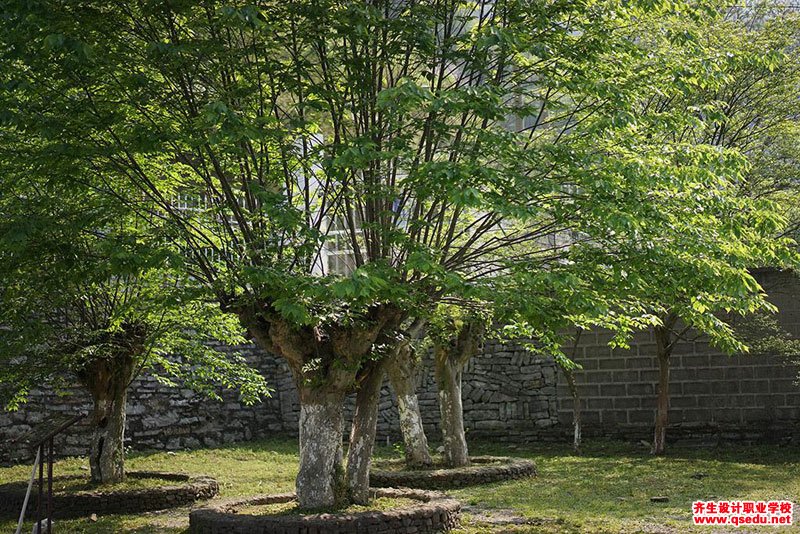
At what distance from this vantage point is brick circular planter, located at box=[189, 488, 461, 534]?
310 inches

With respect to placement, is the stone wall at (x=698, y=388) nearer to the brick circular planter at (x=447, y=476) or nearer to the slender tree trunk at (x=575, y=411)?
the slender tree trunk at (x=575, y=411)

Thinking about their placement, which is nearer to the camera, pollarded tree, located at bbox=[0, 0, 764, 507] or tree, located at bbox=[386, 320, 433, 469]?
pollarded tree, located at bbox=[0, 0, 764, 507]

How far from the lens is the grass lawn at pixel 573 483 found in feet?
30.0

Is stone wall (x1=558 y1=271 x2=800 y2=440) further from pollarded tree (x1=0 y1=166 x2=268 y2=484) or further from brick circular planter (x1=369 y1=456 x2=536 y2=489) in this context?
pollarded tree (x1=0 y1=166 x2=268 y2=484)

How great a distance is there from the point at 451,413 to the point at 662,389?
374 centimetres

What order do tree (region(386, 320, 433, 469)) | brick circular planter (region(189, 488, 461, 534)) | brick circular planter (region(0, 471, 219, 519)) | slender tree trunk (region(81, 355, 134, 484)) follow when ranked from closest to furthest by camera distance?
brick circular planter (region(189, 488, 461, 534))
brick circular planter (region(0, 471, 219, 519))
slender tree trunk (region(81, 355, 134, 484))
tree (region(386, 320, 433, 469))

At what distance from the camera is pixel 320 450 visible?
8.65 meters

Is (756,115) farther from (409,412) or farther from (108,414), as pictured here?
(108,414)

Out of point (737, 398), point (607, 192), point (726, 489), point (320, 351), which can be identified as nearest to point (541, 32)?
point (607, 192)

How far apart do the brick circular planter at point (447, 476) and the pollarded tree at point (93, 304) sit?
75.8 inches

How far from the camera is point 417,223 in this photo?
7613mm

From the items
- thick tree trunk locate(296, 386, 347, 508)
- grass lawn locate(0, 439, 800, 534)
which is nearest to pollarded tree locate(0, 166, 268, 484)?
thick tree trunk locate(296, 386, 347, 508)

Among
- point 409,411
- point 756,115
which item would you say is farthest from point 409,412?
point 756,115

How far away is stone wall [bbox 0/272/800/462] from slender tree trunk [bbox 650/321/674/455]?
61cm
